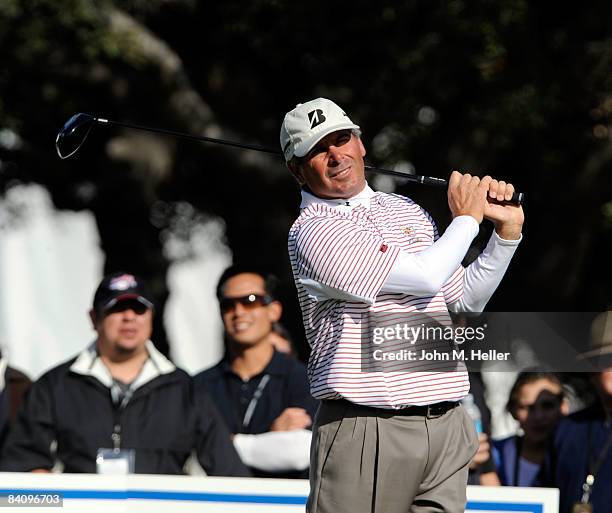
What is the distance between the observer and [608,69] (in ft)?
36.4

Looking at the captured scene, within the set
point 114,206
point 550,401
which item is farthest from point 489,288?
point 114,206

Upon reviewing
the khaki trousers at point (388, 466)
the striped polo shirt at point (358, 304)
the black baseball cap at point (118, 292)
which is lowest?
the khaki trousers at point (388, 466)

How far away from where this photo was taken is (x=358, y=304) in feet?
12.6

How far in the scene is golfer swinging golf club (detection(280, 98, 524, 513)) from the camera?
12.4ft

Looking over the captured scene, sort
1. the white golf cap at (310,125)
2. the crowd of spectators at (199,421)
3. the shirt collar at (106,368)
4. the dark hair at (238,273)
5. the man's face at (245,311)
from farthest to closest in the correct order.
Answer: the dark hair at (238,273)
the man's face at (245,311)
the shirt collar at (106,368)
the crowd of spectators at (199,421)
the white golf cap at (310,125)

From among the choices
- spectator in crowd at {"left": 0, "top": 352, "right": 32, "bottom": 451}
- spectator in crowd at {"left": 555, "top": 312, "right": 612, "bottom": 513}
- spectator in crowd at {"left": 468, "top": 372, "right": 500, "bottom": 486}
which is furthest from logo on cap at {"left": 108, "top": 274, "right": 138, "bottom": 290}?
spectator in crowd at {"left": 555, "top": 312, "right": 612, "bottom": 513}

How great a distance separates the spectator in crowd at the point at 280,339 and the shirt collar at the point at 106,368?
0.76 m

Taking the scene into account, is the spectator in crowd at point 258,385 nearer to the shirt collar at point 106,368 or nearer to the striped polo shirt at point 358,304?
the shirt collar at point 106,368

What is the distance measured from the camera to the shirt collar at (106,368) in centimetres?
600

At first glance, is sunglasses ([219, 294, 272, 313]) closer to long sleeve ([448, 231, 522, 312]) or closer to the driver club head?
the driver club head

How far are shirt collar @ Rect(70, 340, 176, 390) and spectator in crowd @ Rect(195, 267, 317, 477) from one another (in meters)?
0.21

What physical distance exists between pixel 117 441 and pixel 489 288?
2.37 m

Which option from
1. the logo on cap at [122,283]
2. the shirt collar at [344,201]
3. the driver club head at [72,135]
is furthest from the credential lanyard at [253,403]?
the shirt collar at [344,201]

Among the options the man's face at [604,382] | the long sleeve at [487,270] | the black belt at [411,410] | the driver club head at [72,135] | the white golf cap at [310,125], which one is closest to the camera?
the black belt at [411,410]
